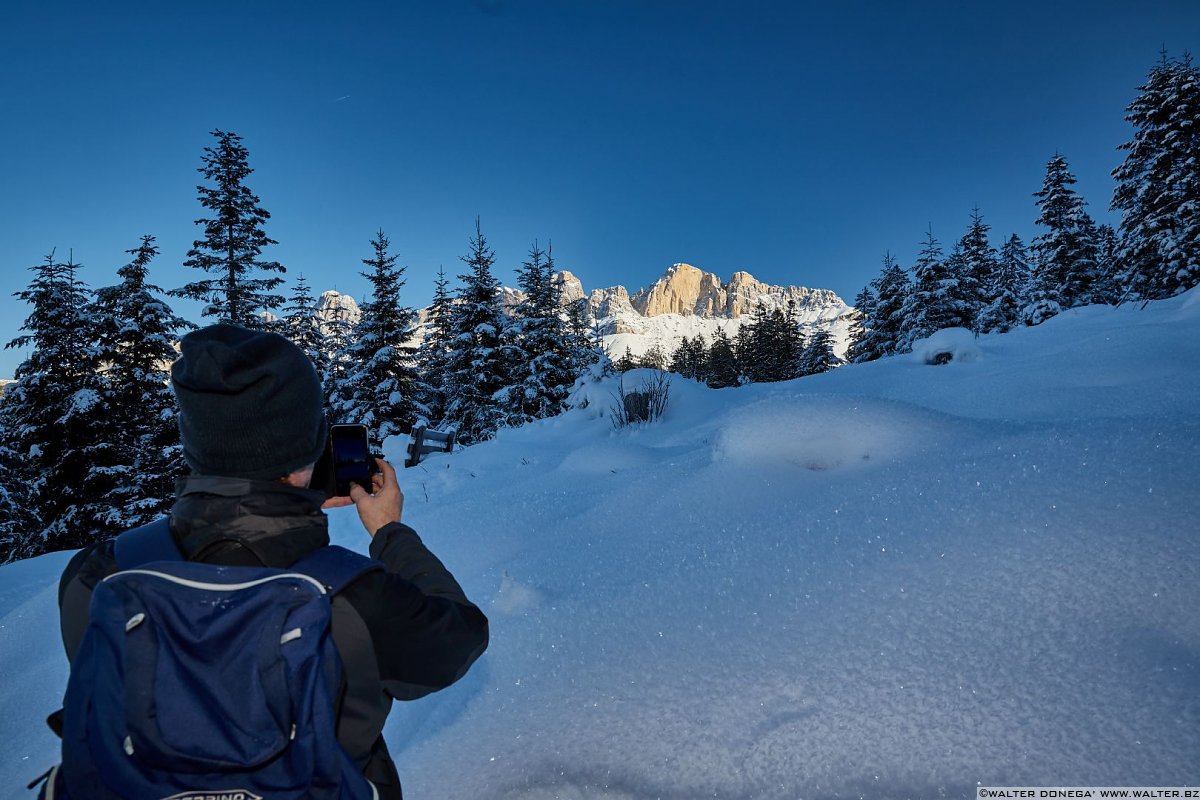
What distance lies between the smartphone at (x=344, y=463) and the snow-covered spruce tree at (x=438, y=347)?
62.8 ft

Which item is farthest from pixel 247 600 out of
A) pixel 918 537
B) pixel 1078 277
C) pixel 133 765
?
pixel 1078 277

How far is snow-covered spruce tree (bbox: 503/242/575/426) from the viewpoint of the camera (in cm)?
1838

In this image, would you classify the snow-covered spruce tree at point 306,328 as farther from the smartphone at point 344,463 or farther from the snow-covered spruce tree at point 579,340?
the smartphone at point 344,463

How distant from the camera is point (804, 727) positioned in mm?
1250

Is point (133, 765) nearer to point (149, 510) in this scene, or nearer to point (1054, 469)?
point (1054, 469)

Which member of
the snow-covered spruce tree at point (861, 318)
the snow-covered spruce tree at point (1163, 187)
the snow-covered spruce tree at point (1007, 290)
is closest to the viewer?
the snow-covered spruce tree at point (1163, 187)

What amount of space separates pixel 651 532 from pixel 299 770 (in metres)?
1.61

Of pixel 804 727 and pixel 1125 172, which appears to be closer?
pixel 804 727

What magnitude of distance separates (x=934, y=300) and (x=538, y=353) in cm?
1686

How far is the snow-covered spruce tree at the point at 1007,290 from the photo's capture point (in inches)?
909

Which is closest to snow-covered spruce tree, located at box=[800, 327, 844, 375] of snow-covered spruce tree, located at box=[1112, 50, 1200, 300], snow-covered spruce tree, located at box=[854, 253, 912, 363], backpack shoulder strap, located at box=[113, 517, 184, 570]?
snow-covered spruce tree, located at box=[854, 253, 912, 363]

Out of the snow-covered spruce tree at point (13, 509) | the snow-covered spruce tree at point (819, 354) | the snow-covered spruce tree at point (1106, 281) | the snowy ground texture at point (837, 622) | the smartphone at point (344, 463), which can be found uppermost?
the snow-covered spruce tree at point (1106, 281)

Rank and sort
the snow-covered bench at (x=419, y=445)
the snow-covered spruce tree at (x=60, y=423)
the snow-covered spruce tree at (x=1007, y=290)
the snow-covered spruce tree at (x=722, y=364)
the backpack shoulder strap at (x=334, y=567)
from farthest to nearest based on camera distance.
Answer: the snow-covered spruce tree at (x=722, y=364), the snow-covered spruce tree at (x=1007, y=290), the snow-covered spruce tree at (x=60, y=423), the snow-covered bench at (x=419, y=445), the backpack shoulder strap at (x=334, y=567)

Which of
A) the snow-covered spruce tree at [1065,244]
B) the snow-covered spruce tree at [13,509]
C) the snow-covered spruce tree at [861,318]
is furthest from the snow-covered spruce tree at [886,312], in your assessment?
the snow-covered spruce tree at [13,509]
